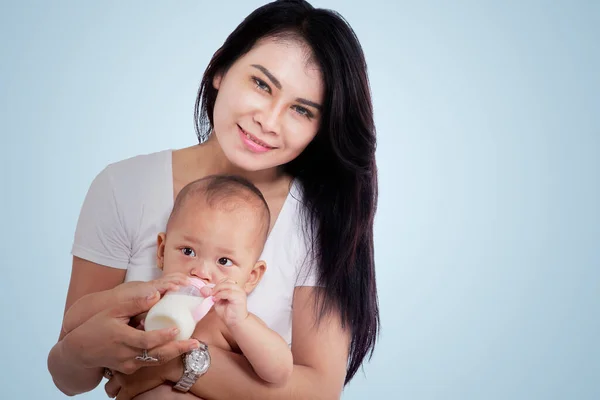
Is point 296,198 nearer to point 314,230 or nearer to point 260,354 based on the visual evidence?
point 314,230

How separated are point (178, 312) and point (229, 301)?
0.14 metres

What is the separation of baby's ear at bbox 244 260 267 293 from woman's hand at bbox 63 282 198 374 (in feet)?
1.09

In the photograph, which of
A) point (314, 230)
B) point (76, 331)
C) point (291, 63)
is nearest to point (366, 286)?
point (314, 230)

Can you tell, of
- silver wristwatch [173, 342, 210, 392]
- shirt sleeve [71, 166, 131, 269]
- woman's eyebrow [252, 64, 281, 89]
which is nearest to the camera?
silver wristwatch [173, 342, 210, 392]

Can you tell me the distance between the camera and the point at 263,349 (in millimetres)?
1997

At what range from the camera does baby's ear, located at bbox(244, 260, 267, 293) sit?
2.19 metres

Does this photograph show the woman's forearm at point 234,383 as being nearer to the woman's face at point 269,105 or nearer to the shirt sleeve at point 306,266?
the shirt sleeve at point 306,266

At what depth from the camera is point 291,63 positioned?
2182 mm

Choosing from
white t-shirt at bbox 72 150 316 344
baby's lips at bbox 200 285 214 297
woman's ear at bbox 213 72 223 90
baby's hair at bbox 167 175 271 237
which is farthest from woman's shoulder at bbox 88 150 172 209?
baby's lips at bbox 200 285 214 297

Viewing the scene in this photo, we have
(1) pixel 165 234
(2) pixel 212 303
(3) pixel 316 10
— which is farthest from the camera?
(3) pixel 316 10

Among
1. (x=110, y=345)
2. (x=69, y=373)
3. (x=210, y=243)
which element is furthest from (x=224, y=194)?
(x=69, y=373)

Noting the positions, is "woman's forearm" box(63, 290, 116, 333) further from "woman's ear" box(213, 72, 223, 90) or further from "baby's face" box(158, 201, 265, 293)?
"woman's ear" box(213, 72, 223, 90)

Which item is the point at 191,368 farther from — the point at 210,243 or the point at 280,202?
the point at 280,202

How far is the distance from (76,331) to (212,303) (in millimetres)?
365
